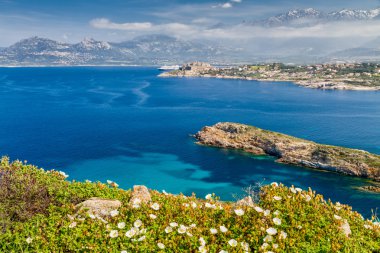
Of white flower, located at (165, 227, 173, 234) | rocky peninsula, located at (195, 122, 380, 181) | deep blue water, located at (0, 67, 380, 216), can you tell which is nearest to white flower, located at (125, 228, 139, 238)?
white flower, located at (165, 227, 173, 234)

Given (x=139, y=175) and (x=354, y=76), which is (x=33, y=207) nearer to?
(x=139, y=175)

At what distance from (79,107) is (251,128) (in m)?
71.4

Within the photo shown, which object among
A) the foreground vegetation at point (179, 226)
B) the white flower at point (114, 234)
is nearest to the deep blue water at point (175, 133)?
the foreground vegetation at point (179, 226)

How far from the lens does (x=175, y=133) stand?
8175 centimetres

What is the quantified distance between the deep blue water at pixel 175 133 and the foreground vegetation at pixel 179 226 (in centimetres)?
3740

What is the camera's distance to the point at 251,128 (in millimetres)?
70812

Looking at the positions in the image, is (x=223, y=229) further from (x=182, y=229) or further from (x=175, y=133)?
(x=175, y=133)

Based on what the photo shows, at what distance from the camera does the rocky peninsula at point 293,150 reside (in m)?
54.2

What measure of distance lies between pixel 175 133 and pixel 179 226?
7353cm

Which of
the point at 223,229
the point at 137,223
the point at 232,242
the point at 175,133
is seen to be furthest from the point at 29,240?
the point at 175,133

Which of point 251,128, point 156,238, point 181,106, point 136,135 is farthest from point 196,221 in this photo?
point 181,106

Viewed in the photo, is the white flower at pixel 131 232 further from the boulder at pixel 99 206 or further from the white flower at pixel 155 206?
the boulder at pixel 99 206

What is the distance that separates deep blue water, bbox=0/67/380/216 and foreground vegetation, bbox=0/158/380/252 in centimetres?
3740

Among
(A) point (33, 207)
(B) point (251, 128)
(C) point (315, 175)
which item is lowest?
(C) point (315, 175)
